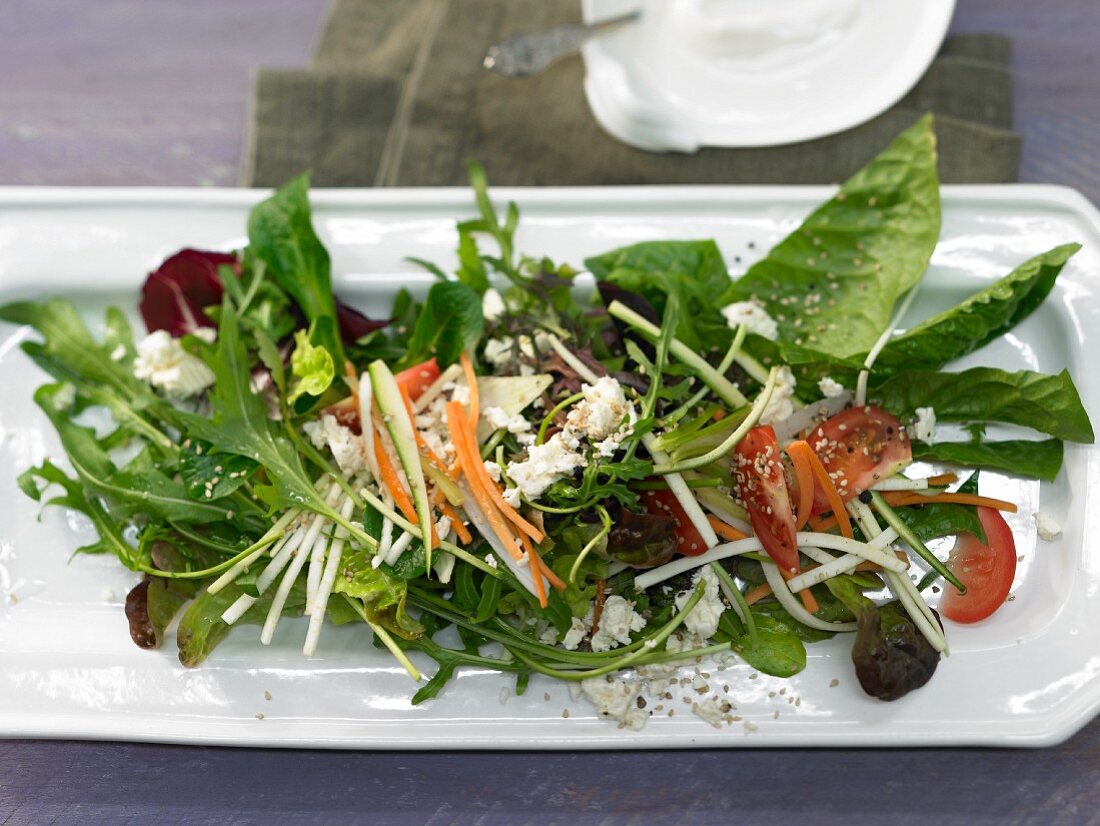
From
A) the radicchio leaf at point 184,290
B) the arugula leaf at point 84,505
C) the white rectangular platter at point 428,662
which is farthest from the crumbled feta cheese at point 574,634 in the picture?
the radicchio leaf at point 184,290

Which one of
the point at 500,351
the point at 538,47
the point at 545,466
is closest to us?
the point at 545,466

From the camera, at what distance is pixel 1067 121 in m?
2.13

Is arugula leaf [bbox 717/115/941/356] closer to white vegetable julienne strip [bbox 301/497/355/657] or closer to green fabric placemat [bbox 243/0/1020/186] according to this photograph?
green fabric placemat [bbox 243/0/1020/186]

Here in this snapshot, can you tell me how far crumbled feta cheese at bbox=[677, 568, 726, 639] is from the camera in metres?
1.60

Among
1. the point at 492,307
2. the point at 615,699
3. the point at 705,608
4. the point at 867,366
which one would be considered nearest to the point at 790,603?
the point at 705,608

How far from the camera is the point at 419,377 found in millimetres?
1688

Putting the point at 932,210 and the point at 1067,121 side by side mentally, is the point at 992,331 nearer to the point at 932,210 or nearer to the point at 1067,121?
the point at 932,210

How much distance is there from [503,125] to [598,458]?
42.2 inches

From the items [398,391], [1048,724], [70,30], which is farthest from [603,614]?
[70,30]

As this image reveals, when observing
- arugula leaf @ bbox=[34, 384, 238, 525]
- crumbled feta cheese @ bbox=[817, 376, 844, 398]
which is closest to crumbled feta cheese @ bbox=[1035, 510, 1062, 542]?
crumbled feta cheese @ bbox=[817, 376, 844, 398]

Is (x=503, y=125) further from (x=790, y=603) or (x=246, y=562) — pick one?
(x=790, y=603)

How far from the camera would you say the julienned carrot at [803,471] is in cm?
157

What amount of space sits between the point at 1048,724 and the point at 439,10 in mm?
2210

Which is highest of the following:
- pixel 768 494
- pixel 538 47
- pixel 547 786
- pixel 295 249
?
pixel 538 47
